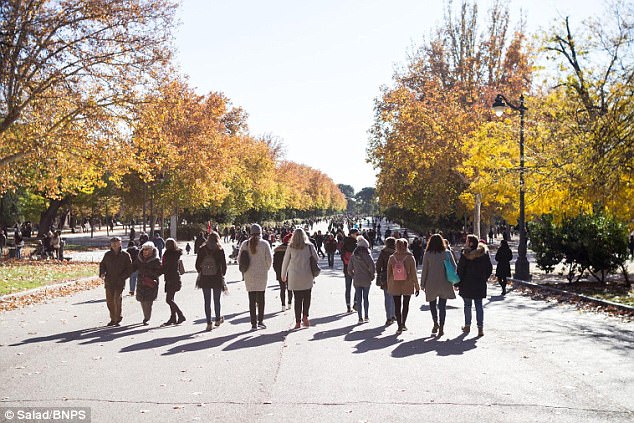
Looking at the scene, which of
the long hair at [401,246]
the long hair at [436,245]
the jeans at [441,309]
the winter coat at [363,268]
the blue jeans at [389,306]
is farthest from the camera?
the winter coat at [363,268]

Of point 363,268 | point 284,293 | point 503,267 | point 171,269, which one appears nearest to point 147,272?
point 171,269

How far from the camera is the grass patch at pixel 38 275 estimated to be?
19719 mm

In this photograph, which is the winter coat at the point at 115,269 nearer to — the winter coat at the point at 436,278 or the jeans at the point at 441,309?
the winter coat at the point at 436,278

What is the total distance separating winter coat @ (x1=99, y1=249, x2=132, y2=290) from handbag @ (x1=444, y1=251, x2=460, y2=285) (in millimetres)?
5670

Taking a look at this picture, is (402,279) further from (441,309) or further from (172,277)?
(172,277)

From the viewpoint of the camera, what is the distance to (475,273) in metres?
11.3

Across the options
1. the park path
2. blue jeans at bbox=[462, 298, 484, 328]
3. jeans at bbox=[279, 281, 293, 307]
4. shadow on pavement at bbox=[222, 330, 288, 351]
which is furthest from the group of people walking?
jeans at bbox=[279, 281, 293, 307]

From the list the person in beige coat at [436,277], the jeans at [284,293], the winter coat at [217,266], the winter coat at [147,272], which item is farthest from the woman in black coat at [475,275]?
the winter coat at [147,272]

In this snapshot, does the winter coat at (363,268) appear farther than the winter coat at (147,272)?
Yes

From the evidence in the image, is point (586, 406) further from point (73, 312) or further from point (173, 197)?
point (173, 197)

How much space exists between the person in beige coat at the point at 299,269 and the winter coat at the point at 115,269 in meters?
3.00

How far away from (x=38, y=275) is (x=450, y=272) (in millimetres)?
17525

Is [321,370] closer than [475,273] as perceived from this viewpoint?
Yes

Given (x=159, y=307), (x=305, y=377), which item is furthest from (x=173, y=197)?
(x=305, y=377)
